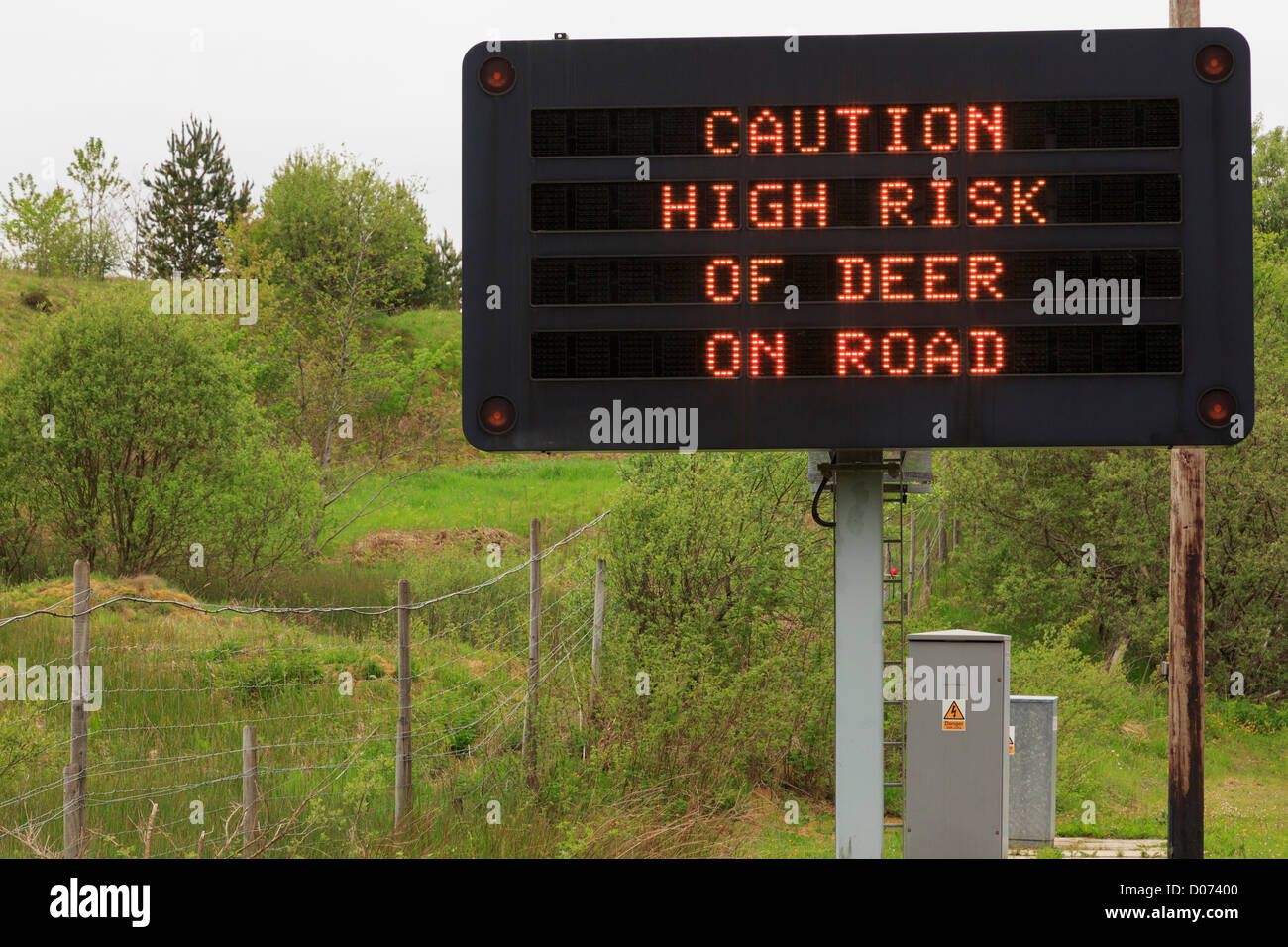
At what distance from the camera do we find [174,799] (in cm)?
1020

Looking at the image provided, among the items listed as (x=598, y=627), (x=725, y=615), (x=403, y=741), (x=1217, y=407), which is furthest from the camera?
(x=725, y=615)

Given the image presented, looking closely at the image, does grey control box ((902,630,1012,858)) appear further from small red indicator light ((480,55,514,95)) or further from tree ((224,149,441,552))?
tree ((224,149,441,552))

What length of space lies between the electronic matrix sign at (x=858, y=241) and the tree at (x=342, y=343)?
20.0 meters

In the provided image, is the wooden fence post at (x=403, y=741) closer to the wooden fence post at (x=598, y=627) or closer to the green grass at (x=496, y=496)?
the wooden fence post at (x=598, y=627)

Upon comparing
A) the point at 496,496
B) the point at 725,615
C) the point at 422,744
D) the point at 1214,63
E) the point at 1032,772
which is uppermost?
the point at 1214,63

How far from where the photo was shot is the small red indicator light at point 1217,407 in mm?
6191

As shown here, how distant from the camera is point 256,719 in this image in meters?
13.5

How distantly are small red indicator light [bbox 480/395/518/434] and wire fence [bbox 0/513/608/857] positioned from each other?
295cm

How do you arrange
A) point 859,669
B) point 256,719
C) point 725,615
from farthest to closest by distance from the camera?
point 725,615 → point 256,719 → point 859,669

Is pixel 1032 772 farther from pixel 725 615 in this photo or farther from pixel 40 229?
pixel 40 229

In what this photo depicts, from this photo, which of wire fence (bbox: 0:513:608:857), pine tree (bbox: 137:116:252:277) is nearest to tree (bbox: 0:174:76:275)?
pine tree (bbox: 137:116:252:277)

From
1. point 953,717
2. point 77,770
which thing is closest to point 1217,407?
point 953,717

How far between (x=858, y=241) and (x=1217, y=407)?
2.11 meters
